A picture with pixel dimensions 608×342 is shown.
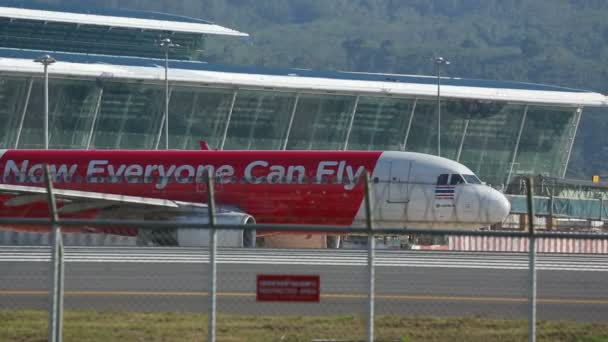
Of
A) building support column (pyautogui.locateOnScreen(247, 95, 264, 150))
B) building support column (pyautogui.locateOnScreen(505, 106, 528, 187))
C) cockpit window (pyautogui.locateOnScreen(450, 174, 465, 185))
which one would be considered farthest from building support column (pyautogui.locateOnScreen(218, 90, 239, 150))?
cockpit window (pyautogui.locateOnScreen(450, 174, 465, 185))

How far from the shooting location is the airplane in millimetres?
31406

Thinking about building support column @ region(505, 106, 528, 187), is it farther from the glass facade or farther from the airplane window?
the airplane window

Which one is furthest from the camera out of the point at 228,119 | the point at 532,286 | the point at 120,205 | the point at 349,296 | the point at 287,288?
the point at 228,119

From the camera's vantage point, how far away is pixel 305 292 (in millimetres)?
13852

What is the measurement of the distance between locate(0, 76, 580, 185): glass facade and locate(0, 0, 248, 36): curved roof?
39.2 meters

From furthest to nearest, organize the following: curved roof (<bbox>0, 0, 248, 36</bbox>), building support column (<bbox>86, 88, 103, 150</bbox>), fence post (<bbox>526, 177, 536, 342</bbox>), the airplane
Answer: curved roof (<bbox>0, 0, 248, 36</bbox>), building support column (<bbox>86, 88, 103, 150</bbox>), the airplane, fence post (<bbox>526, 177, 536, 342</bbox>)

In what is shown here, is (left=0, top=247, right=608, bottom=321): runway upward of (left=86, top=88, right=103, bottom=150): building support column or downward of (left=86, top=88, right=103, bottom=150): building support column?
downward

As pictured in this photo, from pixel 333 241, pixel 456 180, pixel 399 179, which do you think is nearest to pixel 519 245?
pixel 456 180

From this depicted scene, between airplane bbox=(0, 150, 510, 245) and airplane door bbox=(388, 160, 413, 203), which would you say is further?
airplane door bbox=(388, 160, 413, 203)

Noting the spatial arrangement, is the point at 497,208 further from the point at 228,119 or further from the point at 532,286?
the point at 228,119

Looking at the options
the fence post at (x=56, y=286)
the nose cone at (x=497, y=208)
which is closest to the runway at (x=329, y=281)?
the fence post at (x=56, y=286)

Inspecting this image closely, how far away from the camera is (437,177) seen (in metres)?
31.9

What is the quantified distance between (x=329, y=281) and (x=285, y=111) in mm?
41132

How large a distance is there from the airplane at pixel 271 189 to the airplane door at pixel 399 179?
0.08ft
